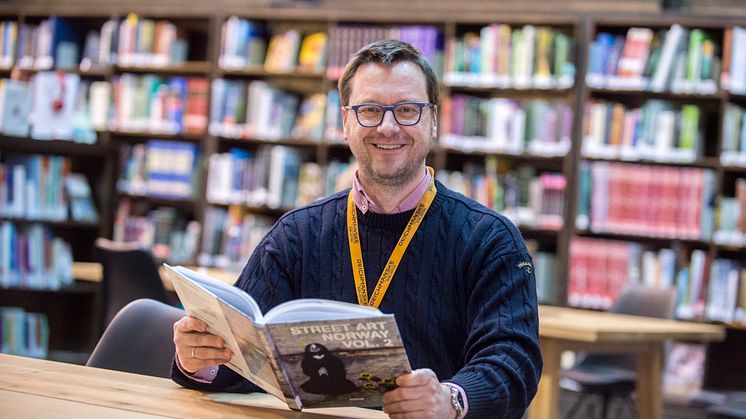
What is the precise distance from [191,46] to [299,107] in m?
0.98

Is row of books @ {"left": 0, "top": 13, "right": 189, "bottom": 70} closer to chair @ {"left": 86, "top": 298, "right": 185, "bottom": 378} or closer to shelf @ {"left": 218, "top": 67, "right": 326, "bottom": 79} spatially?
shelf @ {"left": 218, "top": 67, "right": 326, "bottom": 79}

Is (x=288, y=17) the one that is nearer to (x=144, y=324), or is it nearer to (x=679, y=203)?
(x=679, y=203)

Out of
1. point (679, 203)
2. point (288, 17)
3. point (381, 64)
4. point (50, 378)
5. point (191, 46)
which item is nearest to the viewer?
point (50, 378)

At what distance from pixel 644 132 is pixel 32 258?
11.6 feet

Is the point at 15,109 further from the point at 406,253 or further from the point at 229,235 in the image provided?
the point at 406,253

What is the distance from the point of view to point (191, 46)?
701 centimetres

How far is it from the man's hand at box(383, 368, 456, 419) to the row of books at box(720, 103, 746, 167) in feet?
14.2

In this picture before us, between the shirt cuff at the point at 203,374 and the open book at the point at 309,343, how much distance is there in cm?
20

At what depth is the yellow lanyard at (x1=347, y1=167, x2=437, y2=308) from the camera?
1.94m

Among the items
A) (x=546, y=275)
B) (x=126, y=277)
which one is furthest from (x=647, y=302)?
(x=126, y=277)

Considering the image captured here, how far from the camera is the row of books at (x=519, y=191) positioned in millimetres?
5711

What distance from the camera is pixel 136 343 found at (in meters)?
2.10

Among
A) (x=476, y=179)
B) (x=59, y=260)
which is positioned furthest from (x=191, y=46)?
(x=476, y=179)

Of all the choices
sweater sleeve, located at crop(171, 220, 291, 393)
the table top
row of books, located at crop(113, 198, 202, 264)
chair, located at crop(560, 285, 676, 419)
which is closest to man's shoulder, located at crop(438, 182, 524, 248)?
sweater sleeve, located at crop(171, 220, 291, 393)
